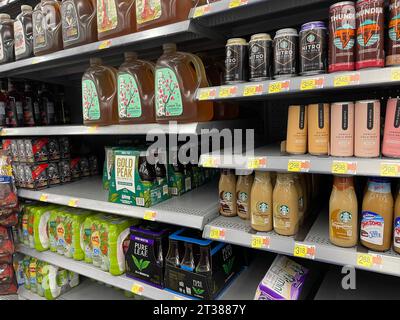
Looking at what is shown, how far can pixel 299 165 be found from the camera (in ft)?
3.26

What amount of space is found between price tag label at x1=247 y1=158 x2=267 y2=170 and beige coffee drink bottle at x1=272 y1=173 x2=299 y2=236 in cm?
10

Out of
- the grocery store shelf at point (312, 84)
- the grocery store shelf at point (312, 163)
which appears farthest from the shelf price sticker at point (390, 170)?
the grocery store shelf at point (312, 84)

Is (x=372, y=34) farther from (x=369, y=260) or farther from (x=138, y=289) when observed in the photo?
(x=138, y=289)

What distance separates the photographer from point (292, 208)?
3.58 ft

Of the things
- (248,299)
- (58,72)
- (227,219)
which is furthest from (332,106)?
(58,72)

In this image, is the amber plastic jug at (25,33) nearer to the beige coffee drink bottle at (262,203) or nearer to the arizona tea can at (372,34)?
the beige coffee drink bottle at (262,203)

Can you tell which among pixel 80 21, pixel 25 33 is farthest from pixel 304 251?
pixel 25 33

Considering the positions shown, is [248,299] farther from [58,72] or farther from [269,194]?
[58,72]

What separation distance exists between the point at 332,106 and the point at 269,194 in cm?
40

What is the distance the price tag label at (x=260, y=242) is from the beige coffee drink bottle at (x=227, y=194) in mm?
229

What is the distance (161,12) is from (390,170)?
111cm

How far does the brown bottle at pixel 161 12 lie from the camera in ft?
4.17

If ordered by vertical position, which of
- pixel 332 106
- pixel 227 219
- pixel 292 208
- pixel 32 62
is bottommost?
pixel 227 219

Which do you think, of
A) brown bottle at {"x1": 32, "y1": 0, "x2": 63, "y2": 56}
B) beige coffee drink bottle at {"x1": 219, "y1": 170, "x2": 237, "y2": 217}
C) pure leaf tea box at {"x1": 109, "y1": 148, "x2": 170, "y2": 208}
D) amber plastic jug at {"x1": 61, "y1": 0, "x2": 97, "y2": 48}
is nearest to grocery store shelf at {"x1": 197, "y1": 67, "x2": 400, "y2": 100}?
beige coffee drink bottle at {"x1": 219, "y1": 170, "x2": 237, "y2": 217}
